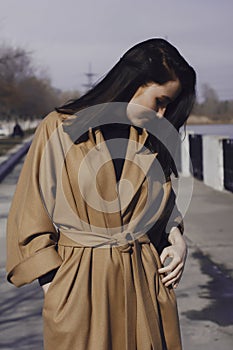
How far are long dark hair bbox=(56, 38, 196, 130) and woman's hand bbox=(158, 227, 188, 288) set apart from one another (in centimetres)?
48

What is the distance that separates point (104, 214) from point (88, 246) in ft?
0.39

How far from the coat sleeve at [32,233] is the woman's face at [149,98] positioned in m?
0.30

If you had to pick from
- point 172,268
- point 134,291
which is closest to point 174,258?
point 172,268

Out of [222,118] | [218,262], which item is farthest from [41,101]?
[218,262]

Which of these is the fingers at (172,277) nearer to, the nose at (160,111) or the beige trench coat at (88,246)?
the beige trench coat at (88,246)

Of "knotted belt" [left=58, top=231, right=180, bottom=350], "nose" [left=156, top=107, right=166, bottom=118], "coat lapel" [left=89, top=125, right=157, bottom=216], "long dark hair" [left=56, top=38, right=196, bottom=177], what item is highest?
"long dark hair" [left=56, top=38, right=196, bottom=177]

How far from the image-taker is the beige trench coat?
7.67 feet

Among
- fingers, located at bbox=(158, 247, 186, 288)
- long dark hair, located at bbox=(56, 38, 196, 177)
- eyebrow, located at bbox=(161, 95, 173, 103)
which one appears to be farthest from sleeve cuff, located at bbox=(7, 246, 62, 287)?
eyebrow, located at bbox=(161, 95, 173, 103)

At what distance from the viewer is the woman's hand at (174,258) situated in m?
2.45

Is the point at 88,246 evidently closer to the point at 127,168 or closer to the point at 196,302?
the point at 127,168

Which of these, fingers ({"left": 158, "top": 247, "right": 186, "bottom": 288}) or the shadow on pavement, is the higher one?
fingers ({"left": 158, "top": 247, "right": 186, "bottom": 288})

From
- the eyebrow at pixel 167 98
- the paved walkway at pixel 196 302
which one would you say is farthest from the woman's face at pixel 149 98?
the paved walkway at pixel 196 302

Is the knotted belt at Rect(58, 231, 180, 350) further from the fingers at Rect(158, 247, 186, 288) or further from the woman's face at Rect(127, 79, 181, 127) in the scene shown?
the woman's face at Rect(127, 79, 181, 127)

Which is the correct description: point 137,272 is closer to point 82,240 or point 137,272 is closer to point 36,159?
point 82,240
